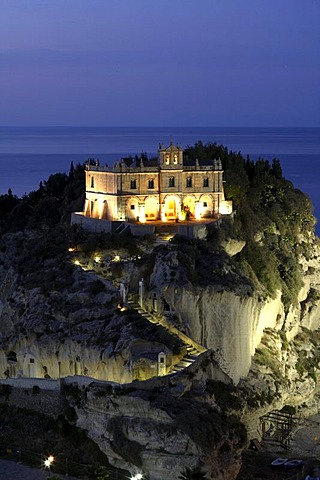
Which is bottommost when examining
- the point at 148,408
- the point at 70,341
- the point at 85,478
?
the point at 85,478

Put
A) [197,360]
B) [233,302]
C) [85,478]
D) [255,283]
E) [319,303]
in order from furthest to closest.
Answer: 1. [319,303]
2. [255,283]
3. [233,302]
4. [197,360]
5. [85,478]

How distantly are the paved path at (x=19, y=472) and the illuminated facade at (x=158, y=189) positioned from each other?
65.3 ft

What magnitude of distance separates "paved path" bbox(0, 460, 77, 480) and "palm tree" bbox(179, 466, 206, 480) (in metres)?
4.53

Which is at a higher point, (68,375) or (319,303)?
(319,303)

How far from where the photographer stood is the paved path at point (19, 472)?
41000 mm

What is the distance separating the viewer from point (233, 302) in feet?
173

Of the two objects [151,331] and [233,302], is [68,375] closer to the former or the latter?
[151,331]

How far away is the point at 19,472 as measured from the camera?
137 feet

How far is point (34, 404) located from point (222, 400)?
884 centimetres

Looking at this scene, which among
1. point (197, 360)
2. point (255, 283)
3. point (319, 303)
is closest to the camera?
Answer: point (197, 360)

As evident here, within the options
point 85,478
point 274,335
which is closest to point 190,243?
point 274,335

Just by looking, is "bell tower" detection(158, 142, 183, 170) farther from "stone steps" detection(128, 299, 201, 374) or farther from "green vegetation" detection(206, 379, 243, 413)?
"green vegetation" detection(206, 379, 243, 413)

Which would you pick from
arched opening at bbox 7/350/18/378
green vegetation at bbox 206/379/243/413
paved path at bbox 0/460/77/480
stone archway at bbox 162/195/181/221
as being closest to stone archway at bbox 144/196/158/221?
stone archway at bbox 162/195/181/221

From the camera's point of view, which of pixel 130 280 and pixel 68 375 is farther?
pixel 130 280
